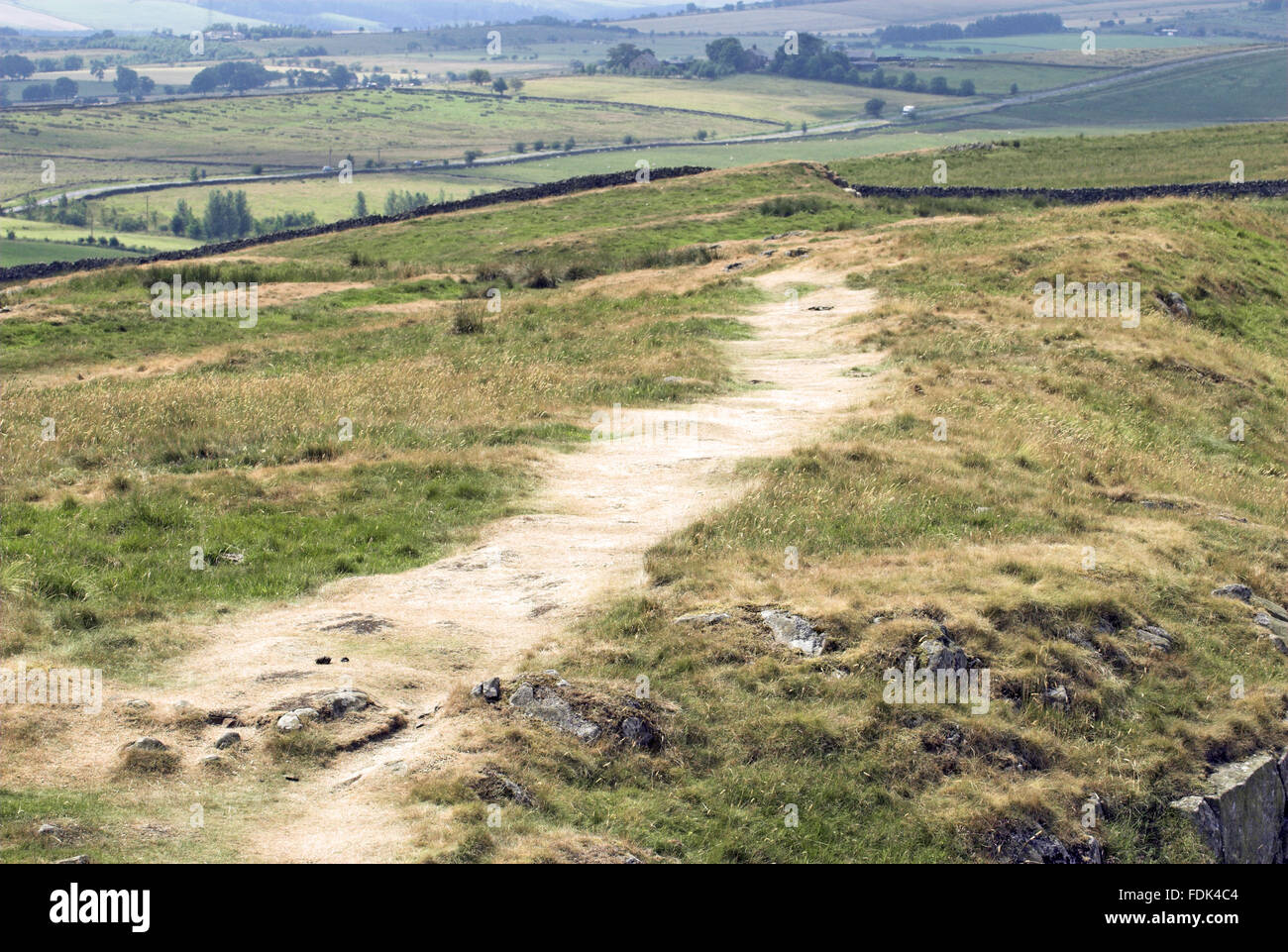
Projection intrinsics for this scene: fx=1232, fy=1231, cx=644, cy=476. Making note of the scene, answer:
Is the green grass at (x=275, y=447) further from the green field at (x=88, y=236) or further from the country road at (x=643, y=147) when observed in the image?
the country road at (x=643, y=147)

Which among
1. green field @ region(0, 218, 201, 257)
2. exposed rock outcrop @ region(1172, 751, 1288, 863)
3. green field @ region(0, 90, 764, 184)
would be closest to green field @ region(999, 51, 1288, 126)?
green field @ region(0, 90, 764, 184)

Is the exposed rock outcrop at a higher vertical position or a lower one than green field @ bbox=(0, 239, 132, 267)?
lower

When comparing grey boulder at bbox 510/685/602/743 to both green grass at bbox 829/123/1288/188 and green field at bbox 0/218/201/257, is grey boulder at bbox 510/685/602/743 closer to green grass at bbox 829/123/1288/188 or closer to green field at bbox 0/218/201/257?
green grass at bbox 829/123/1288/188

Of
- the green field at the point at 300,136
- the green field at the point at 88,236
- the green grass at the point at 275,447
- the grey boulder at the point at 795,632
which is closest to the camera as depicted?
the grey boulder at the point at 795,632

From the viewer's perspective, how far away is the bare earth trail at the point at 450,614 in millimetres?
10367

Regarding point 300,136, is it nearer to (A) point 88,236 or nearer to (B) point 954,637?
(A) point 88,236

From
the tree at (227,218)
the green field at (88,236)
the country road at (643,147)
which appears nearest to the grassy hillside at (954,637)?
the green field at (88,236)

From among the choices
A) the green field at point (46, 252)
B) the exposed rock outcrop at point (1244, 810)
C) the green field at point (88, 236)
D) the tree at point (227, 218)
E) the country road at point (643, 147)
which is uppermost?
the country road at point (643, 147)

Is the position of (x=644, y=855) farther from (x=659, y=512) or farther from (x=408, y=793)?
(x=659, y=512)

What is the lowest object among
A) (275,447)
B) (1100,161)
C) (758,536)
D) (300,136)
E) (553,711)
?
(553,711)

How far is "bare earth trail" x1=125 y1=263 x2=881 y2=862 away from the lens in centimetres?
1037

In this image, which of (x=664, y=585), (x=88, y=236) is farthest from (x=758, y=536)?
(x=88, y=236)

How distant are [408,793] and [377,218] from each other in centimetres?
5820

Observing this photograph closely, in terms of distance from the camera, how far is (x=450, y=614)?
1428 centimetres
